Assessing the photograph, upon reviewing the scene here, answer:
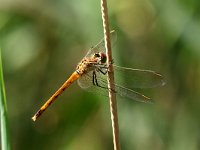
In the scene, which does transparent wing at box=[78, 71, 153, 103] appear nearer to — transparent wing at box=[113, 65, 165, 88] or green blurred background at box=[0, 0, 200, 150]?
transparent wing at box=[113, 65, 165, 88]

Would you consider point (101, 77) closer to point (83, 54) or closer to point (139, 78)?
point (139, 78)

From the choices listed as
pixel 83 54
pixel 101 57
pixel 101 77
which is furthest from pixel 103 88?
pixel 83 54

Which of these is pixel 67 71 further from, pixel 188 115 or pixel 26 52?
pixel 188 115

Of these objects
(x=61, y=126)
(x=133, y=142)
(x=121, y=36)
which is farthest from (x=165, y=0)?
(x=61, y=126)

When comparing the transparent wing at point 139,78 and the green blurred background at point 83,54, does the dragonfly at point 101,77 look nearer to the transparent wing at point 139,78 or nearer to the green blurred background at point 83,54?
the transparent wing at point 139,78

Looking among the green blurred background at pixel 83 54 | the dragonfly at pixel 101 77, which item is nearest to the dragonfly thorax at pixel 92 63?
the dragonfly at pixel 101 77

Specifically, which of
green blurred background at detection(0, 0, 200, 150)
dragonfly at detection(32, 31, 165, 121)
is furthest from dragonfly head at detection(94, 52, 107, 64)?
green blurred background at detection(0, 0, 200, 150)
